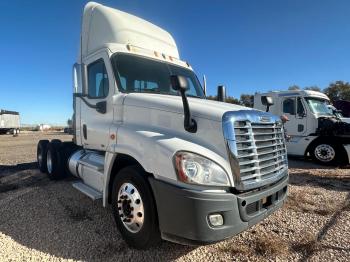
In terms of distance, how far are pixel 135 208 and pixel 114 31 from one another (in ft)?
10.7

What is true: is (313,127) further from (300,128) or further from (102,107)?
(102,107)

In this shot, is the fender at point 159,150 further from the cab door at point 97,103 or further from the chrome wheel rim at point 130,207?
the cab door at point 97,103

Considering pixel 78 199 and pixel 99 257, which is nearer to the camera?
pixel 99 257

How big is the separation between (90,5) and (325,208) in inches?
233

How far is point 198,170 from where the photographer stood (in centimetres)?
311

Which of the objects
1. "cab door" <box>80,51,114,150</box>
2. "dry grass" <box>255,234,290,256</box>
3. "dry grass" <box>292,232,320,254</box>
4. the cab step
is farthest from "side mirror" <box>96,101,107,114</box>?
"dry grass" <box>292,232,320,254</box>

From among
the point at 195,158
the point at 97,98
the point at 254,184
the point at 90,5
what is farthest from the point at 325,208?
the point at 90,5

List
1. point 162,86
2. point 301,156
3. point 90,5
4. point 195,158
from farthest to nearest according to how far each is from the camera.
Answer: point 301,156
point 90,5
point 162,86
point 195,158

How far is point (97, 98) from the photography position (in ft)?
16.7

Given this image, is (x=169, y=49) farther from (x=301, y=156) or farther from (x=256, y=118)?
(x=301, y=156)

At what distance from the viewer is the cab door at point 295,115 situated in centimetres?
1127

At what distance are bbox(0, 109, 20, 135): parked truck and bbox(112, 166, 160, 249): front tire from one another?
41.3 meters

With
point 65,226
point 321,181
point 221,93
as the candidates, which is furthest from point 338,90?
point 65,226

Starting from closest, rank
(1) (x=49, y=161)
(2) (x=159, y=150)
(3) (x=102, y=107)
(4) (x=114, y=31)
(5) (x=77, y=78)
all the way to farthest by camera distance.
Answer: (2) (x=159, y=150)
(3) (x=102, y=107)
(4) (x=114, y=31)
(5) (x=77, y=78)
(1) (x=49, y=161)
